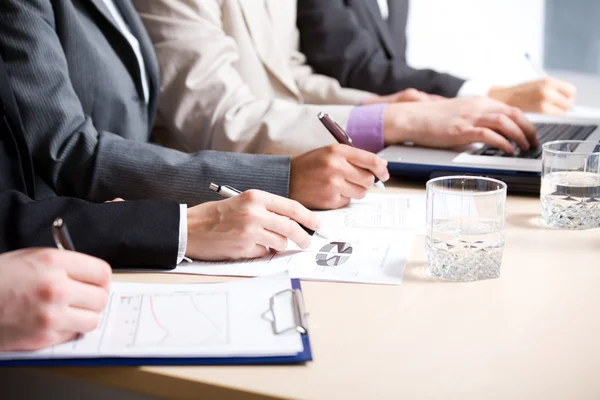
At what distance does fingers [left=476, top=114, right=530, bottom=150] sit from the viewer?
1413 millimetres

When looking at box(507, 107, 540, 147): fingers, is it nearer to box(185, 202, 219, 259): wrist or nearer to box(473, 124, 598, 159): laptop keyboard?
box(473, 124, 598, 159): laptop keyboard

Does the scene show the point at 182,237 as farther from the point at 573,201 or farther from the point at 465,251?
the point at 573,201

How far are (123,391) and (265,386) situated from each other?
15cm

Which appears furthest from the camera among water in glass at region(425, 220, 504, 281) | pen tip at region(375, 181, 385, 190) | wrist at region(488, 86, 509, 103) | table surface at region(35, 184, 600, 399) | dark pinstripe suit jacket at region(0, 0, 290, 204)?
wrist at region(488, 86, 509, 103)

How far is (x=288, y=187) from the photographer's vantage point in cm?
123

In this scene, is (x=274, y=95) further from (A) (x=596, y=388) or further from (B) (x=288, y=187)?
(A) (x=596, y=388)

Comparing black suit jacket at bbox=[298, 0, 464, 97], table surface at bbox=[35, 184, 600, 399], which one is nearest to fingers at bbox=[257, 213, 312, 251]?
table surface at bbox=[35, 184, 600, 399]

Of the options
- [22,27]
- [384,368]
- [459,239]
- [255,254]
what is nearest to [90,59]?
[22,27]

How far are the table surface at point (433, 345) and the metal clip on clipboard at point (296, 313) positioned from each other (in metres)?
0.01

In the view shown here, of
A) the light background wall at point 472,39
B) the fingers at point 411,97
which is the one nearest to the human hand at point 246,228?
the fingers at point 411,97

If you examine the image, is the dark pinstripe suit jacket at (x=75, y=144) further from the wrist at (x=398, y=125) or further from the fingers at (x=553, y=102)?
the fingers at (x=553, y=102)

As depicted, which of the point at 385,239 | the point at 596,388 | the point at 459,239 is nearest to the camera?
the point at 596,388

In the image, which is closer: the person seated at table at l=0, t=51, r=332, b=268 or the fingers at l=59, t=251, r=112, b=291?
the fingers at l=59, t=251, r=112, b=291

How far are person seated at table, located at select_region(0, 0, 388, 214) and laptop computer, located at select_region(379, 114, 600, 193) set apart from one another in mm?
155
